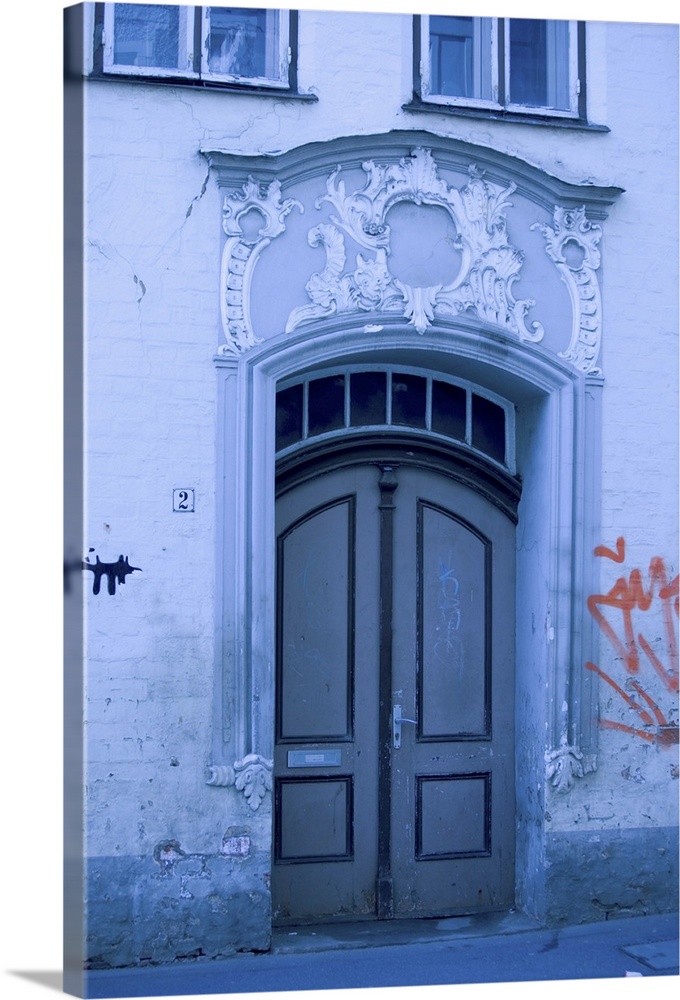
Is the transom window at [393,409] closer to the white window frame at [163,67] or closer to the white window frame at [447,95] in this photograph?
the white window frame at [447,95]

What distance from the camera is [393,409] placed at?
6.10 m

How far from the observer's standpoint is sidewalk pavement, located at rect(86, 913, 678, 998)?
16.8 ft

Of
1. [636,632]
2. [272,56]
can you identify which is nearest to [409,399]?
[636,632]

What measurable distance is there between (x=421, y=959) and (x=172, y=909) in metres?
1.22

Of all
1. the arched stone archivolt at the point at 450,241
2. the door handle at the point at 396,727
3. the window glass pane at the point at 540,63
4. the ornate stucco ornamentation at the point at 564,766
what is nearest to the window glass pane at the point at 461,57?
the window glass pane at the point at 540,63

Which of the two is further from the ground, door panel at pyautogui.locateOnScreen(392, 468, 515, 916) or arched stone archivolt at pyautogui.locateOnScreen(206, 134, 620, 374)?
arched stone archivolt at pyautogui.locateOnScreen(206, 134, 620, 374)

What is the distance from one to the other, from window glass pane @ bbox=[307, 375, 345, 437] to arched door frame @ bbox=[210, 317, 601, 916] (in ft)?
0.65

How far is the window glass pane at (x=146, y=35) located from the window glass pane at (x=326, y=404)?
1737mm

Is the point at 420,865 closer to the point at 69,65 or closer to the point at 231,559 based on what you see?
the point at 231,559

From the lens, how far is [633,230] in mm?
5988

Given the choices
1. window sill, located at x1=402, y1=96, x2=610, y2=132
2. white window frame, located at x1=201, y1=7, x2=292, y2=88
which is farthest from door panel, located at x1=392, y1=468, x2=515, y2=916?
white window frame, located at x1=201, y1=7, x2=292, y2=88

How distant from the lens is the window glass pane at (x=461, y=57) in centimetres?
571

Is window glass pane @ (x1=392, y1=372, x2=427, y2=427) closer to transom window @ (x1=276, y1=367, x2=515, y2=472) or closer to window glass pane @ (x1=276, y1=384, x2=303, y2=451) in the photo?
transom window @ (x1=276, y1=367, x2=515, y2=472)

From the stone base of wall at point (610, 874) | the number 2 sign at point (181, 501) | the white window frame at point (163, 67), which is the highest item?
the white window frame at point (163, 67)
